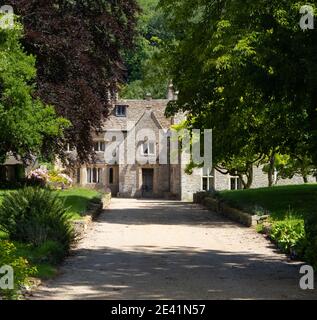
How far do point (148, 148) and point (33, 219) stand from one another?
52436 millimetres

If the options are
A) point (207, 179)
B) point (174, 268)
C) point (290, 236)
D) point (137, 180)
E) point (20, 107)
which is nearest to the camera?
point (174, 268)

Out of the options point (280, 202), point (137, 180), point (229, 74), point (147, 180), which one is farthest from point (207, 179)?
point (229, 74)

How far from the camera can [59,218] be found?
612 inches

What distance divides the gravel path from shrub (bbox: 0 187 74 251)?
2.32 feet

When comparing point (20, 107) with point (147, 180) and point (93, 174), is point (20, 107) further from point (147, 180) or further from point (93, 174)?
point (93, 174)

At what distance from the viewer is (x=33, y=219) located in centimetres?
1478

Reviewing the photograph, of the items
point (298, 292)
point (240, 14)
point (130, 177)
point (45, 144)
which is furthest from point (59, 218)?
point (130, 177)

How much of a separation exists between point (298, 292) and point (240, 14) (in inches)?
531

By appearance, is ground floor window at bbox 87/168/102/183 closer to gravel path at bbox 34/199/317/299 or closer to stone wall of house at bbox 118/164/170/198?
stone wall of house at bbox 118/164/170/198

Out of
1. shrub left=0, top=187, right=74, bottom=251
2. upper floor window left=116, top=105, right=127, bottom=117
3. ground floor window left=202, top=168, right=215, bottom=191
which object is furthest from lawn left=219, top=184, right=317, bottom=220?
upper floor window left=116, top=105, right=127, bottom=117

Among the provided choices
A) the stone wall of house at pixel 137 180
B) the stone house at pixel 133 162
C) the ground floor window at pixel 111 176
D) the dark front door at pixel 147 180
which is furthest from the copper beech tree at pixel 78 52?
the ground floor window at pixel 111 176

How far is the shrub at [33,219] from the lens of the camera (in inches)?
575

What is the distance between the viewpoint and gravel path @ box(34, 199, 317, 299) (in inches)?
401
